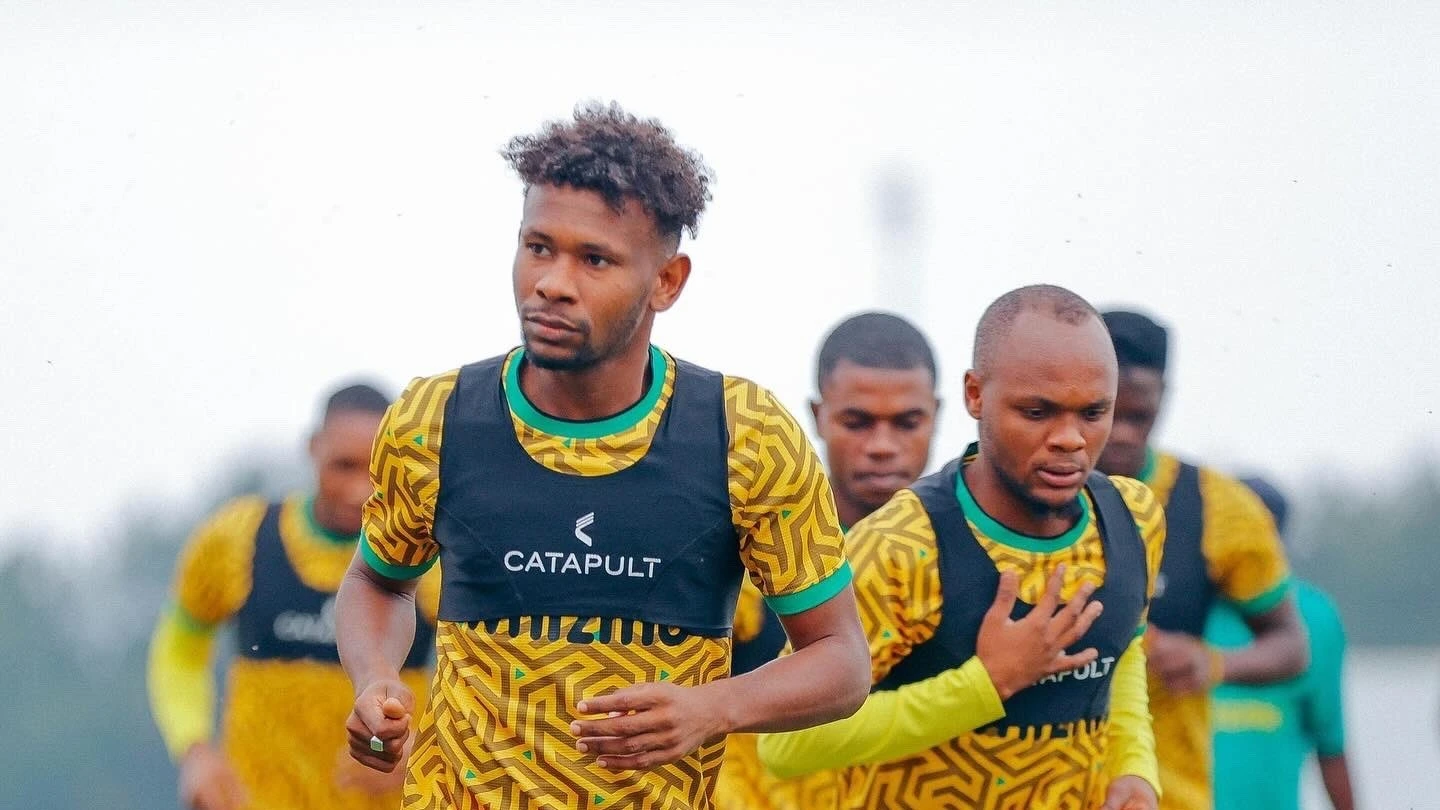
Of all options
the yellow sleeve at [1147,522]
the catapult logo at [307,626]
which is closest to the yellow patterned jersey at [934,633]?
the yellow sleeve at [1147,522]

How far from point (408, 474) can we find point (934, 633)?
4.66ft

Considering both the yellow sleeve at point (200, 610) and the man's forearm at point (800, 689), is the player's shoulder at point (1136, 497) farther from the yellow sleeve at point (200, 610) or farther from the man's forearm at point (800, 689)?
the yellow sleeve at point (200, 610)

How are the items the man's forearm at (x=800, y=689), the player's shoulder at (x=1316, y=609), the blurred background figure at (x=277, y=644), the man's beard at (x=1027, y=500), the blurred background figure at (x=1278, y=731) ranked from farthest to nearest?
the player's shoulder at (x=1316, y=609) < the blurred background figure at (x=1278, y=731) < the blurred background figure at (x=277, y=644) < the man's beard at (x=1027, y=500) < the man's forearm at (x=800, y=689)

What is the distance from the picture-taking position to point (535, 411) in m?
4.40

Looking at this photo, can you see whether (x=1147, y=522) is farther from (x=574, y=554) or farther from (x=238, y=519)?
(x=238, y=519)

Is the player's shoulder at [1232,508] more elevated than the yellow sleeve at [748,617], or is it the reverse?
the player's shoulder at [1232,508]

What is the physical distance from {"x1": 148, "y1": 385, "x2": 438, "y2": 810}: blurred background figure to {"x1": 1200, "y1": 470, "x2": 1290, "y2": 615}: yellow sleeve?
2.37 meters

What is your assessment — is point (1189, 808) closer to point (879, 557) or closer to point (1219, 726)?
point (1219, 726)

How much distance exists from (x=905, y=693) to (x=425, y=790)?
1.24 metres

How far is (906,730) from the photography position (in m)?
5.14

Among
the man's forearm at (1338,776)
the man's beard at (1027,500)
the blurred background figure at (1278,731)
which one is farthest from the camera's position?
the man's forearm at (1338,776)

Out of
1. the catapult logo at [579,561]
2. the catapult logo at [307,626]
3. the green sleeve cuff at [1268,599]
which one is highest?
the catapult logo at [579,561]

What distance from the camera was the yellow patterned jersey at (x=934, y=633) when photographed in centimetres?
520

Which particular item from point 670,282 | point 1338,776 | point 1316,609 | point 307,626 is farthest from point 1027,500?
point 1316,609
